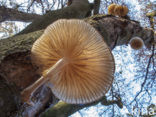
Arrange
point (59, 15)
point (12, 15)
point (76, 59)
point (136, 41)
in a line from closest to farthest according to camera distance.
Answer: point (76, 59), point (136, 41), point (59, 15), point (12, 15)

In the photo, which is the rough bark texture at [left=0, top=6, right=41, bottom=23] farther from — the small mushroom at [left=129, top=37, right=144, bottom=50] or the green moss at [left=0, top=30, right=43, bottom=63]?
the green moss at [left=0, top=30, right=43, bottom=63]

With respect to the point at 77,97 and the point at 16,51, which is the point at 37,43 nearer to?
the point at 16,51

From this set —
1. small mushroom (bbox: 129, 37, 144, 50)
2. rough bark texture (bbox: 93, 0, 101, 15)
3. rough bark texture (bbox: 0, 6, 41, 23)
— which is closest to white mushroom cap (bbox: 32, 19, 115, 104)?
small mushroom (bbox: 129, 37, 144, 50)

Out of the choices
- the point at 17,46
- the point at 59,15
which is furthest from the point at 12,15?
the point at 17,46

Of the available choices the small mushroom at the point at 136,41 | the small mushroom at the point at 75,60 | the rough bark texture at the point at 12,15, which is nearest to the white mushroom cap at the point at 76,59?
the small mushroom at the point at 75,60

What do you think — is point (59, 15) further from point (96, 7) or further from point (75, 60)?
point (75, 60)

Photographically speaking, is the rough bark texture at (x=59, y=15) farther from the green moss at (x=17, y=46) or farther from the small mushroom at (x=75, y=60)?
the small mushroom at (x=75, y=60)

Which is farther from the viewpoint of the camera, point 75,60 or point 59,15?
point 59,15

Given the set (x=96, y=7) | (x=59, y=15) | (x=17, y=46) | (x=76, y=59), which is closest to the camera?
(x=17, y=46)

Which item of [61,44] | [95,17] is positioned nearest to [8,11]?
[95,17]
